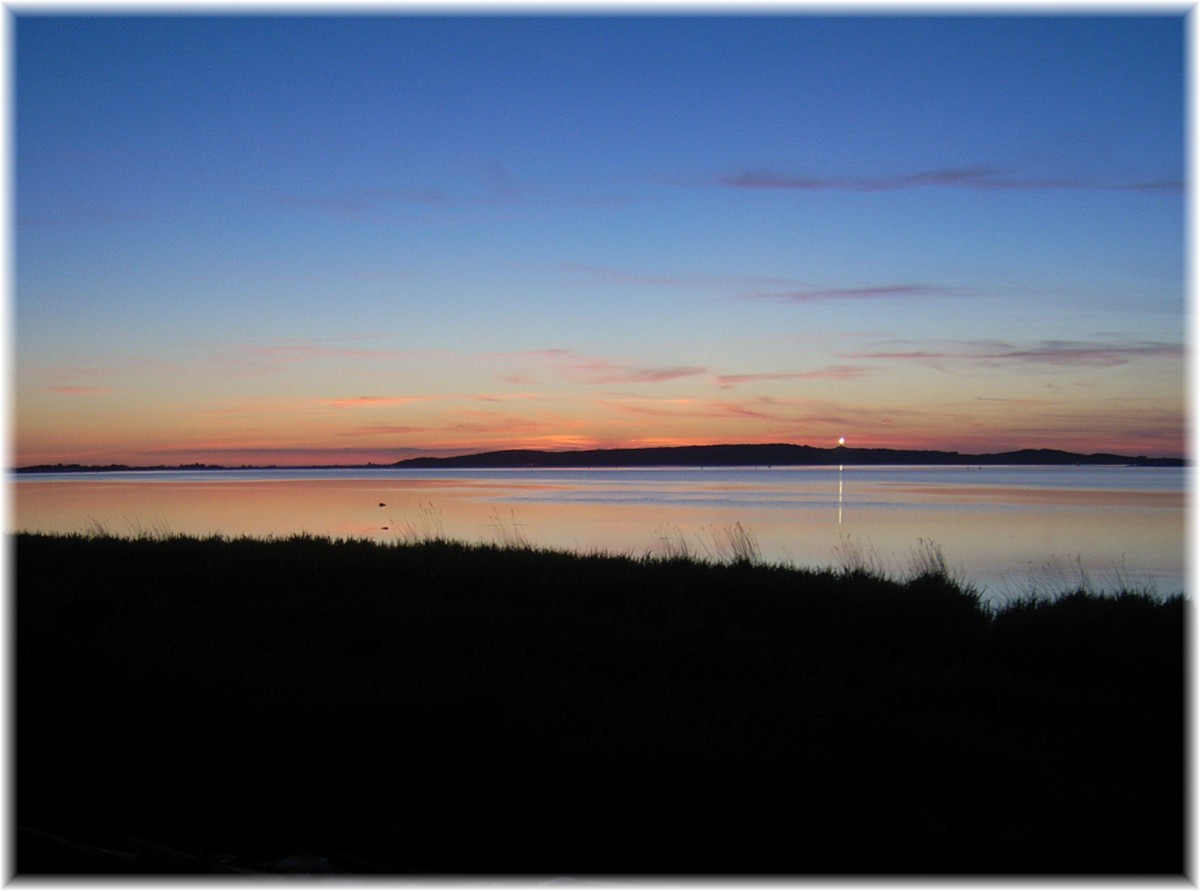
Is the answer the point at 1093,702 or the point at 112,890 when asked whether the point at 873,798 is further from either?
the point at 112,890

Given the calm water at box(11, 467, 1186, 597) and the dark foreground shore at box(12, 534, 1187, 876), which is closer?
the dark foreground shore at box(12, 534, 1187, 876)

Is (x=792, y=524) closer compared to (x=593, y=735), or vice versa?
(x=593, y=735)

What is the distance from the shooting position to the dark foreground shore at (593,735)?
5004 mm

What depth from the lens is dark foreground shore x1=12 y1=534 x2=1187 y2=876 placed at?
16.4ft

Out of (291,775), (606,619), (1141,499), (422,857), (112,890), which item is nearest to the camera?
(112,890)

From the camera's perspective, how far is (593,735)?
6223 mm

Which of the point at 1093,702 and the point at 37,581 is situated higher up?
the point at 37,581

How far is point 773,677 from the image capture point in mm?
7938

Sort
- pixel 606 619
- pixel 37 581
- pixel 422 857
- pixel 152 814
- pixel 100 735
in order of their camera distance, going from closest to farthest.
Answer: pixel 422 857, pixel 152 814, pixel 100 735, pixel 606 619, pixel 37 581

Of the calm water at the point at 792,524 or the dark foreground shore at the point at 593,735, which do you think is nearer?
the dark foreground shore at the point at 593,735

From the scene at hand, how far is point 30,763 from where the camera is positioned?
19.6 feet

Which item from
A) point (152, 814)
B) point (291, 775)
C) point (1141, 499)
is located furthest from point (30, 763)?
point (1141, 499)

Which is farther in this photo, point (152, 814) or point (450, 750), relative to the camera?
point (450, 750)

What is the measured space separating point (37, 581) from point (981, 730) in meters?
11.2
